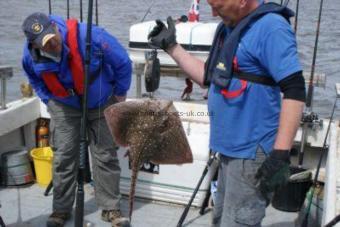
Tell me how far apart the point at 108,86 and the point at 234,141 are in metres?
1.78

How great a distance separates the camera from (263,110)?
2326 millimetres

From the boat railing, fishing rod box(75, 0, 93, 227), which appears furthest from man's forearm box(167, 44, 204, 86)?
the boat railing

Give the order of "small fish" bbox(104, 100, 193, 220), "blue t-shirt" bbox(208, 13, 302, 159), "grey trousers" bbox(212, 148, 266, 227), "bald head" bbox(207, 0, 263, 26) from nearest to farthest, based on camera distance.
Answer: "blue t-shirt" bbox(208, 13, 302, 159) → "bald head" bbox(207, 0, 263, 26) → "grey trousers" bbox(212, 148, 266, 227) → "small fish" bbox(104, 100, 193, 220)

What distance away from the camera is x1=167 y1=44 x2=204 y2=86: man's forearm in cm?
265

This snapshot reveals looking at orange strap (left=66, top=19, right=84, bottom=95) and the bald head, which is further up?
the bald head

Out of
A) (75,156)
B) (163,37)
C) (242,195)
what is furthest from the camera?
(75,156)

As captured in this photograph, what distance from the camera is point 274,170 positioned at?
2.20m

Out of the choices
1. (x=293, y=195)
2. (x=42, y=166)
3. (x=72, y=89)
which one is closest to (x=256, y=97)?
(x=72, y=89)

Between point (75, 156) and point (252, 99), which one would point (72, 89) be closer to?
point (75, 156)

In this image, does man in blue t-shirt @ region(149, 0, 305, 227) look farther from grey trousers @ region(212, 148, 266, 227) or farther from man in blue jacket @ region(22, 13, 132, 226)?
man in blue jacket @ region(22, 13, 132, 226)

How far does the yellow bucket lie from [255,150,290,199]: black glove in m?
3.03

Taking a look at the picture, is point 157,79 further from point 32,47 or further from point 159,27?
point 32,47

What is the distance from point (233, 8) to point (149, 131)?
956 millimetres

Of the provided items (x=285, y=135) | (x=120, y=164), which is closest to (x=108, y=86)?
(x=120, y=164)
